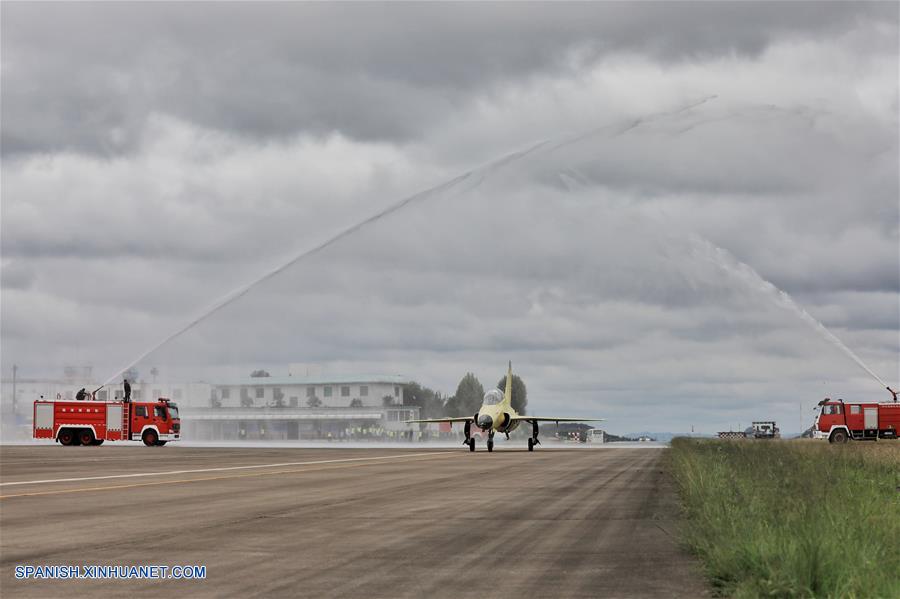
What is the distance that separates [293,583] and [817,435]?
251 ft

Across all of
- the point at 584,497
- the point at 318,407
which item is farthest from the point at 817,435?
the point at 318,407

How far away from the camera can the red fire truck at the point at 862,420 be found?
77.9 m

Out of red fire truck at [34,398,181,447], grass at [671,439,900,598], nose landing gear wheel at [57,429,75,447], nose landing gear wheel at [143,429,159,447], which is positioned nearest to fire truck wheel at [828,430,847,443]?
red fire truck at [34,398,181,447]

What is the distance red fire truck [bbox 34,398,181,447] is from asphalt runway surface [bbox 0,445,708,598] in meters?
48.4

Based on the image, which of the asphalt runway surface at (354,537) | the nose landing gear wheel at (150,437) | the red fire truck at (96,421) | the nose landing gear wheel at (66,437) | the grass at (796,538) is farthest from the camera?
the nose landing gear wheel at (150,437)

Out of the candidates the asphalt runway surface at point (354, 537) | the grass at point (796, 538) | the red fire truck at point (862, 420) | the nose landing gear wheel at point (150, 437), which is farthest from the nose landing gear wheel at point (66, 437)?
the grass at point (796, 538)

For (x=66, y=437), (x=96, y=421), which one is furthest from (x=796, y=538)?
(x=66, y=437)

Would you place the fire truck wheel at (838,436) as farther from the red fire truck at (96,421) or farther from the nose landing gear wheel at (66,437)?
the nose landing gear wheel at (66,437)

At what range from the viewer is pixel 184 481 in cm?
3200

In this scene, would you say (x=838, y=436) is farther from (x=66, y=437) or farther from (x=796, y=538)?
(x=796, y=538)

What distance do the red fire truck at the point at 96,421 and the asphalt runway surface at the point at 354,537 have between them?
4841 cm

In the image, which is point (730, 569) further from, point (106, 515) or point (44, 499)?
point (44, 499)

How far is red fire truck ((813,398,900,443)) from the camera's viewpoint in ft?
255

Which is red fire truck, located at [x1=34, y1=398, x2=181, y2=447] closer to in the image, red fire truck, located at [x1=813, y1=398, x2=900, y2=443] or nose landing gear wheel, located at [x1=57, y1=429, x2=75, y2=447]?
nose landing gear wheel, located at [x1=57, y1=429, x2=75, y2=447]
